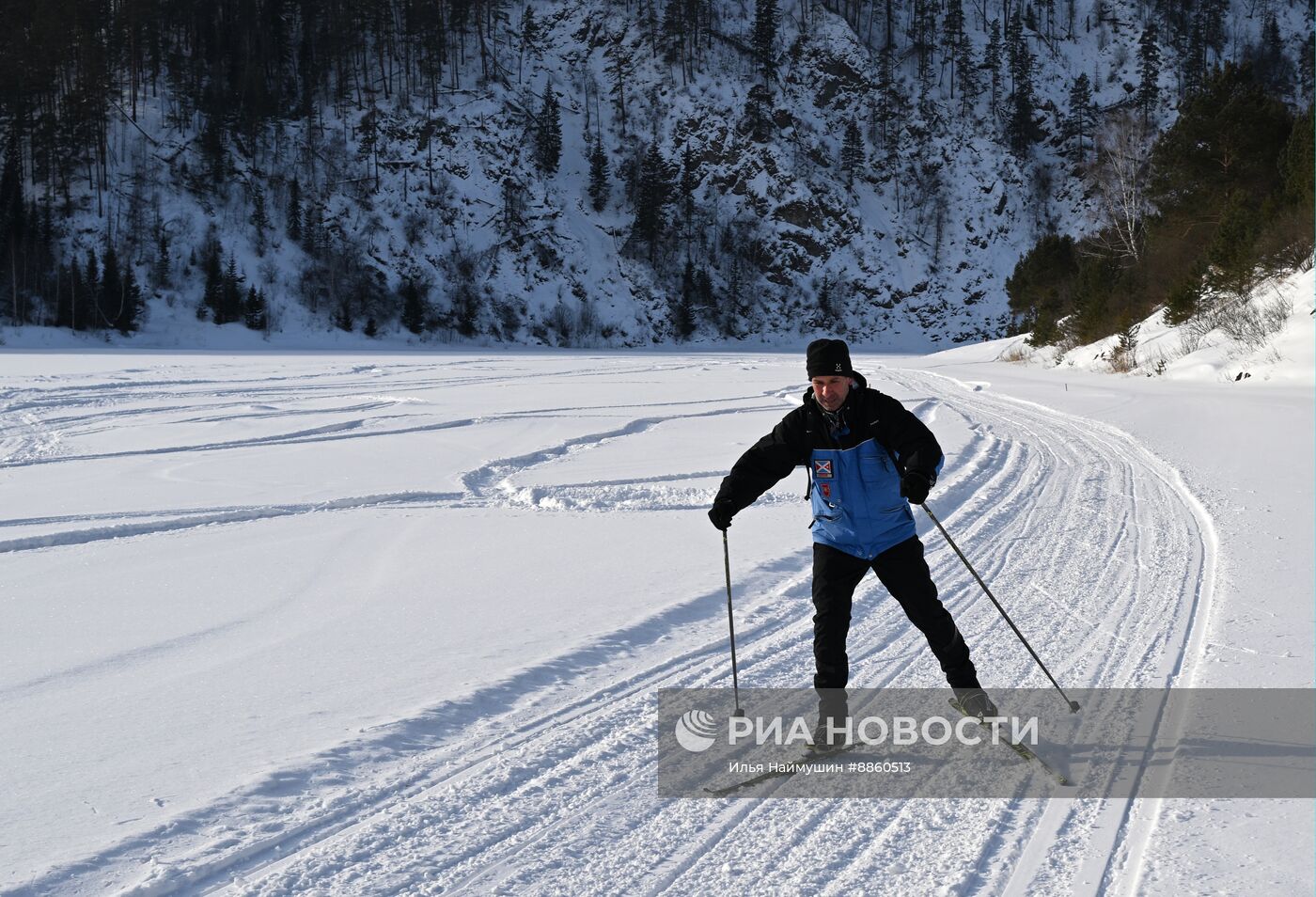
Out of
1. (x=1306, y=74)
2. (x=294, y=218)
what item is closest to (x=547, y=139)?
(x=294, y=218)

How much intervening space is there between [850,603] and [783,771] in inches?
27.0

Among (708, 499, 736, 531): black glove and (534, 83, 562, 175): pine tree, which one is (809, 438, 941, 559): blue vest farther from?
(534, 83, 562, 175): pine tree

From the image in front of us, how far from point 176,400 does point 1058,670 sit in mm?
17263

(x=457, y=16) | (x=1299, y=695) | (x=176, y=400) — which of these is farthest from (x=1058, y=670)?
(x=457, y=16)

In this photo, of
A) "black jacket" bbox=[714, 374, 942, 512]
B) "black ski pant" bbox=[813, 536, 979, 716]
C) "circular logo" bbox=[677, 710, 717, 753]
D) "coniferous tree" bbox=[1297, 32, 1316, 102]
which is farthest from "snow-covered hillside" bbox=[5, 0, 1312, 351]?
"black ski pant" bbox=[813, 536, 979, 716]

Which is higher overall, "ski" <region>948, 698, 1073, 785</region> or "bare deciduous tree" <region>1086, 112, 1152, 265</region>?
"bare deciduous tree" <region>1086, 112, 1152, 265</region>

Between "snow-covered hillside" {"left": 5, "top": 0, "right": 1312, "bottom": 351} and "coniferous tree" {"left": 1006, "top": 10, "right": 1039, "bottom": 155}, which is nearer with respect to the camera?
"snow-covered hillside" {"left": 5, "top": 0, "right": 1312, "bottom": 351}

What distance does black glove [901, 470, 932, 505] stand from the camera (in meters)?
3.11

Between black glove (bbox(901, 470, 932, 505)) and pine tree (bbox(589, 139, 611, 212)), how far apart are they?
70.4 meters

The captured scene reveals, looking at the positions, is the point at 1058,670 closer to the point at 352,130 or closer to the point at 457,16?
the point at 352,130

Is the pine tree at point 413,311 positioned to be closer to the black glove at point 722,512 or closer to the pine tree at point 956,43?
the black glove at point 722,512

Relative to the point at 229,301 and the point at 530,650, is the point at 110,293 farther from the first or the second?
the point at 530,650

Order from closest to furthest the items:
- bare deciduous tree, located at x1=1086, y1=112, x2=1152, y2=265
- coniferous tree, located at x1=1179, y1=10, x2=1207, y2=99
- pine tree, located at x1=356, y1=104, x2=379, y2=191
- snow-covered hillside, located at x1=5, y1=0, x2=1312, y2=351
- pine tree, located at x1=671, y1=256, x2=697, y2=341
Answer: bare deciduous tree, located at x1=1086, y1=112, x2=1152, y2=265 < snow-covered hillside, located at x1=5, y1=0, x2=1312, y2=351 < pine tree, located at x1=356, y1=104, x2=379, y2=191 < pine tree, located at x1=671, y1=256, x2=697, y2=341 < coniferous tree, located at x1=1179, y1=10, x2=1207, y2=99

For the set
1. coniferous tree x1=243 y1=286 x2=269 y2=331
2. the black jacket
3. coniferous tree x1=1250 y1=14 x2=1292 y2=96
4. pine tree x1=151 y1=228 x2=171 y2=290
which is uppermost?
coniferous tree x1=1250 y1=14 x2=1292 y2=96
